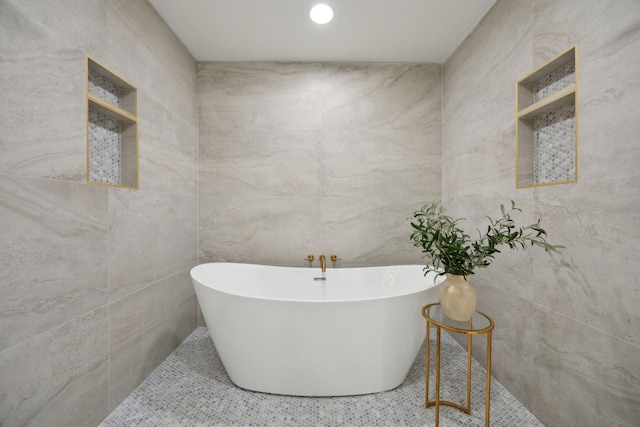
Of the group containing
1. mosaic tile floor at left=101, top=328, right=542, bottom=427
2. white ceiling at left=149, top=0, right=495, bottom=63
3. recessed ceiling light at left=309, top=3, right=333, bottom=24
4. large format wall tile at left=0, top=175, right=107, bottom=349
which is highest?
white ceiling at left=149, top=0, right=495, bottom=63

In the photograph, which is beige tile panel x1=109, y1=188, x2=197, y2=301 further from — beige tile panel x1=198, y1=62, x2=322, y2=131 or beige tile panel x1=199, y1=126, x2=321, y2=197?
beige tile panel x1=198, y1=62, x2=322, y2=131

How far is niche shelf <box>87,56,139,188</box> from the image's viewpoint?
1.42 m

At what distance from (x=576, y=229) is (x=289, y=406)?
167cm

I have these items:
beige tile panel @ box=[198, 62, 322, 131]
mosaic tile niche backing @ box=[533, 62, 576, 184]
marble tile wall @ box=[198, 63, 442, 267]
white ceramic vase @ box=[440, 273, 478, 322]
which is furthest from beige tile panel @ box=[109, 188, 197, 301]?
mosaic tile niche backing @ box=[533, 62, 576, 184]

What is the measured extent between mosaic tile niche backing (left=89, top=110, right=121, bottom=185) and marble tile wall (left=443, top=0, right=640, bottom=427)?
93.1 inches

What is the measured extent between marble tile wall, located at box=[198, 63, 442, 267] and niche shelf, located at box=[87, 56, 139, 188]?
2.58 feet

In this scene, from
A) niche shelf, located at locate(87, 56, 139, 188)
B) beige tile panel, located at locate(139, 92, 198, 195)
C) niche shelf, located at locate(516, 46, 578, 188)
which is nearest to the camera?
niche shelf, located at locate(516, 46, 578, 188)

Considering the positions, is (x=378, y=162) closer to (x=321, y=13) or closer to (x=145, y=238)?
(x=321, y=13)

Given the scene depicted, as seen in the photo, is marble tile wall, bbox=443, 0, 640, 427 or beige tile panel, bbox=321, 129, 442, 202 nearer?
marble tile wall, bbox=443, 0, 640, 427

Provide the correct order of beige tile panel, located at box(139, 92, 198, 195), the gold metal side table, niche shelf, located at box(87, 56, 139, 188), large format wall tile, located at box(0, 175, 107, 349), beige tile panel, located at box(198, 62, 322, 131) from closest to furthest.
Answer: large format wall tile, located at box(0, 175, 107, 349) → the gold metal side table → niche shelf, located at box(87, 56, 139, 188) → beige tile panel, located at box(139, 92, 198, 195) → beige tile panel, located at box(198, 62, 322, 131)

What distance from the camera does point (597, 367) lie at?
1.09m

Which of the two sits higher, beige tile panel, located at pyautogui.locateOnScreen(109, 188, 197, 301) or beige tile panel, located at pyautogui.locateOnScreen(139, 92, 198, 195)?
beige tile panel, located at pyautogui.locateOnScreen(139, 92, 198, 195)

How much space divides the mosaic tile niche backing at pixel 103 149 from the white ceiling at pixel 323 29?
89cm

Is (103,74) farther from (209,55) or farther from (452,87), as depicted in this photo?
(452,87)
